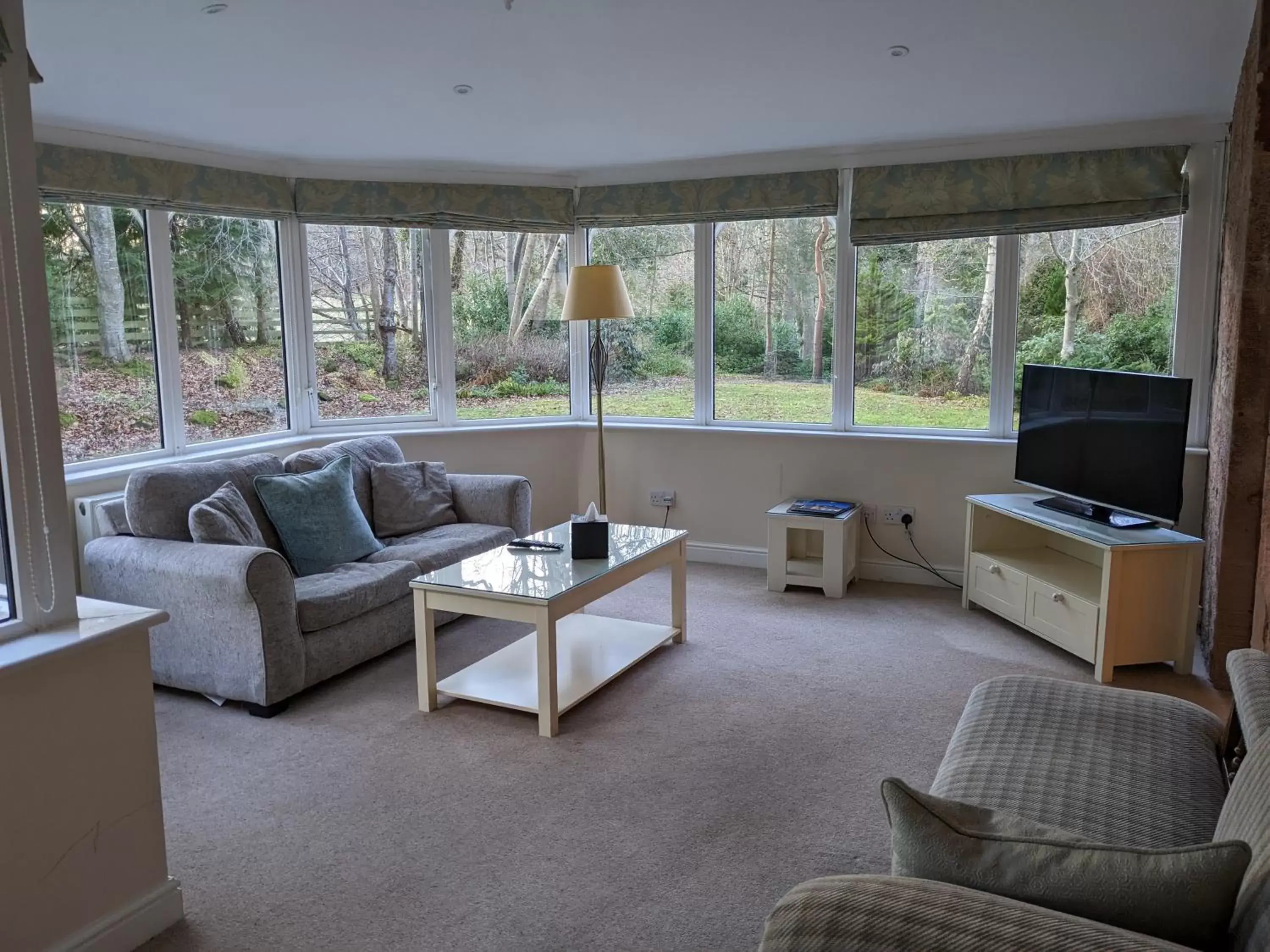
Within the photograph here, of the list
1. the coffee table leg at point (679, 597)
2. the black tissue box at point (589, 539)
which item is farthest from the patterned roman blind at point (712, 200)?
the black tissue box at point (589, 539)

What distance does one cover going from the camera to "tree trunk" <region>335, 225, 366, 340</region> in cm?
531

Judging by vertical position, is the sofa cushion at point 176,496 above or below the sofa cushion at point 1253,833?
above

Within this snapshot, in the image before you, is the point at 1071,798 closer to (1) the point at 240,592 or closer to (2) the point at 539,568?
(2) the point at 539,568

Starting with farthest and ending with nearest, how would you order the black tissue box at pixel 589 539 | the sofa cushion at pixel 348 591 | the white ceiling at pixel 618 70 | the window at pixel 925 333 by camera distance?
1. the window at pixel 925 333
2. the black tissue box at pixel 589 539
3. the sofa cushion at pixel 348 591
4. the white ceiling at pixel 618 70

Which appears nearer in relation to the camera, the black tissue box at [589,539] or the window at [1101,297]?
the black tissue box at [589,539]

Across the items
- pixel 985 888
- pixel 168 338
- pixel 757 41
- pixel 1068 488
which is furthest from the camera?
pixel 168 338

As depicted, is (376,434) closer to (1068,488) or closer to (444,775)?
(444,775)

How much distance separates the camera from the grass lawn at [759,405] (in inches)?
197

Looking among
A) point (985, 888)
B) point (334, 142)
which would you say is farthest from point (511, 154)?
point (985, 888)

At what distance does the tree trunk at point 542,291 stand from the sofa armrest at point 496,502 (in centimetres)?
135

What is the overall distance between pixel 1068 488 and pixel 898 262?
1.56 meters

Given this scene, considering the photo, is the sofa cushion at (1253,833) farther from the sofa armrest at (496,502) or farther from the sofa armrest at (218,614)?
the sofa armrest at (496,502)

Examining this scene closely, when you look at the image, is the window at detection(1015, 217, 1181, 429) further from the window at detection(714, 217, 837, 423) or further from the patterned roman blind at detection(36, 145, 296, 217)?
the patterned roman blind at detection(36, 145, 296, 217)

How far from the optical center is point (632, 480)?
5656 millimetres
